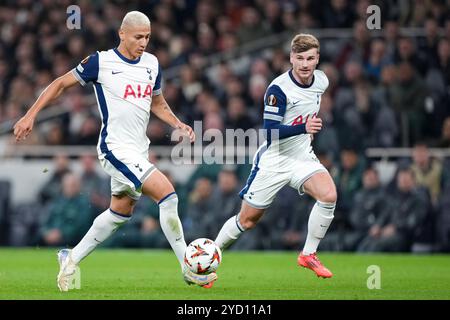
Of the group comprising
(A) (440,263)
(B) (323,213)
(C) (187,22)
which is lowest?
(A) (440,263)

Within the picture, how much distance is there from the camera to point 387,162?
50.2 feet

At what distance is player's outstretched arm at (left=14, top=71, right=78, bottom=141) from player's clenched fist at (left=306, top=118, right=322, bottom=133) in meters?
2.07

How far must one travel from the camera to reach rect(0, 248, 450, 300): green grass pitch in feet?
28.5

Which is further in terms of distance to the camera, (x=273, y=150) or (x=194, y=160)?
(x=194, y=160)

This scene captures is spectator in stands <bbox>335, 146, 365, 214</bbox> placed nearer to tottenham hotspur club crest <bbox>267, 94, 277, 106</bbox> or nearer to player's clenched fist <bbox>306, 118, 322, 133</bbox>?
tottenham hotspur club crest <bbox>267, 94, 277, 106</bbox>

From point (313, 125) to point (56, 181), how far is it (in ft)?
25.1

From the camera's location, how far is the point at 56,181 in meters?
16.2

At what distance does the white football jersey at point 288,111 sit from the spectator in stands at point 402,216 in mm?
4942

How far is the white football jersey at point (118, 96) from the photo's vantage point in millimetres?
9172

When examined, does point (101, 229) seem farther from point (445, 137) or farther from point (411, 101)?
point (411, 101)

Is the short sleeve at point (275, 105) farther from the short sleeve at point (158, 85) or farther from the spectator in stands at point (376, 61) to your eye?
the spectator in stands at point (376, 61)

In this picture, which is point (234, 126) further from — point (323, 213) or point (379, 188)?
point (323, 213)

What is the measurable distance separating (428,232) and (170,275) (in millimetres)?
5217
